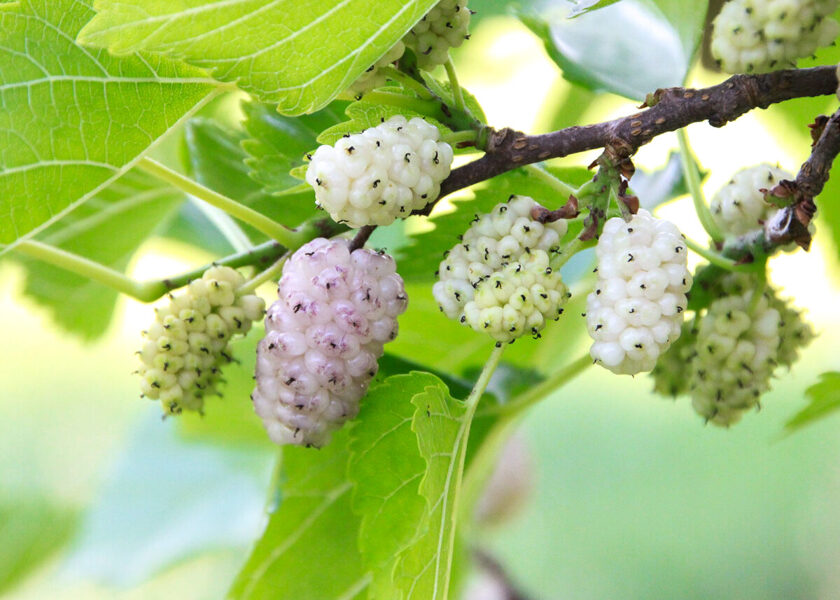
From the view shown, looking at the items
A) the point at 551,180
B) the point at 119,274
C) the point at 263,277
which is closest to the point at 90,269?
the point at 119,274

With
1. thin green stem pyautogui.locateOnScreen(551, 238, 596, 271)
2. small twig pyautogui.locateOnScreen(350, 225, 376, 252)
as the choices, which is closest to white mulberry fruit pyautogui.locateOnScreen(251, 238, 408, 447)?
small twig pyautogui.locateOnScreen(350, 225, 376, 252)

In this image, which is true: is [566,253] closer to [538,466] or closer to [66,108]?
[66,108]

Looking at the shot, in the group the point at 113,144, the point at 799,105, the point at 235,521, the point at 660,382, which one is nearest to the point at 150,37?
the point at 113,144

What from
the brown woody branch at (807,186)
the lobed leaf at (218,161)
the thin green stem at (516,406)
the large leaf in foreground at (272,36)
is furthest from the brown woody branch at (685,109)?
the lobed leaf at (218,161)

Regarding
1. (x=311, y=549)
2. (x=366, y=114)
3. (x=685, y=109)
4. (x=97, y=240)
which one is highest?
(x=685, y=109)

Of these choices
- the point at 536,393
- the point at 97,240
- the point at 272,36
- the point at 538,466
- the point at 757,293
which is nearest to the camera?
the point at 272,36

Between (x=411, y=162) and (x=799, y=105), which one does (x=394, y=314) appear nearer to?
(x=411, y=162)

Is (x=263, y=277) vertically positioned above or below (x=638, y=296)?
below

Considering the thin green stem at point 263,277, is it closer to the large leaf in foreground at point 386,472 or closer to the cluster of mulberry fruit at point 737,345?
the large leaf in foreground at point 386,472
